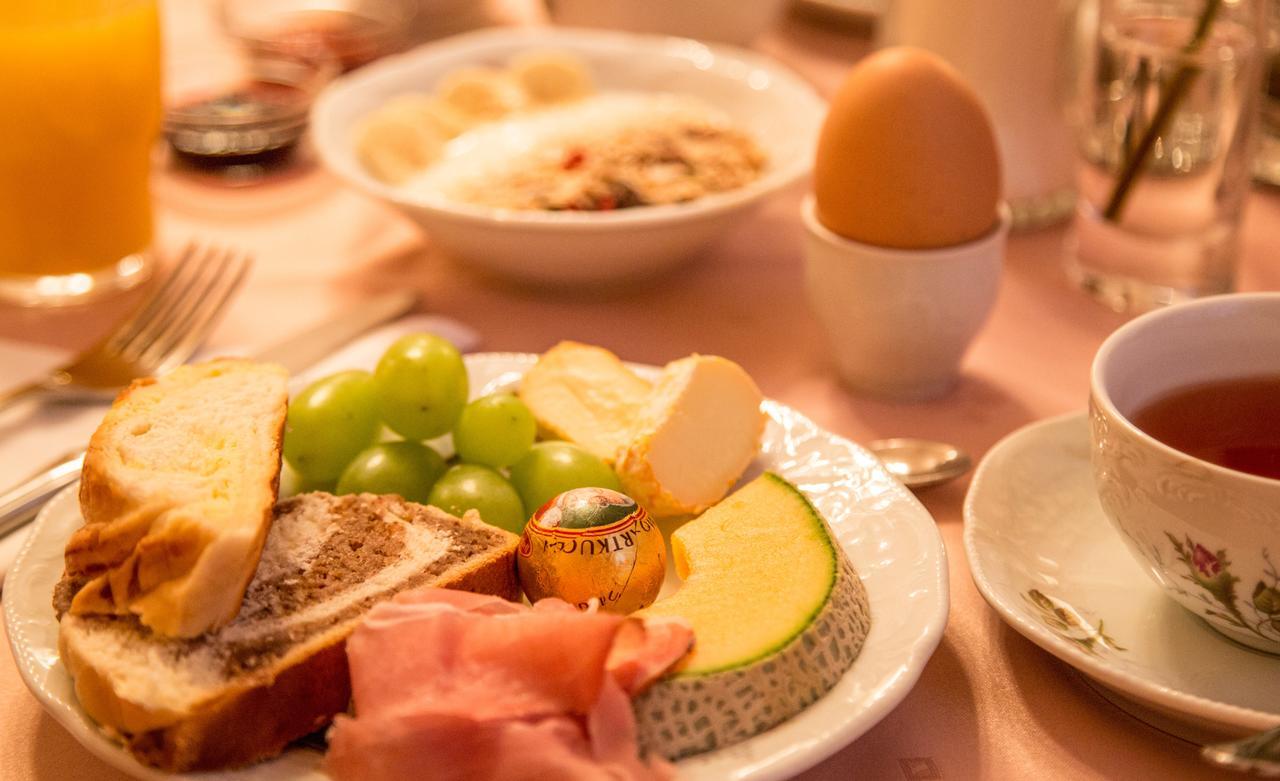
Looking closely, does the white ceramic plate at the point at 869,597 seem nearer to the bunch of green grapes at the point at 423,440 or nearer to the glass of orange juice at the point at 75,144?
the bunch of green grapes at the point at 423,440

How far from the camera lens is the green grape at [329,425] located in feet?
2.91

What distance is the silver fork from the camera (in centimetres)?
109

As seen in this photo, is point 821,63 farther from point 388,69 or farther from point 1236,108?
point 1236,108

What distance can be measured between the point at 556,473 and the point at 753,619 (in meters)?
Answer: 0.24

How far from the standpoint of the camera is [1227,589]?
678mm

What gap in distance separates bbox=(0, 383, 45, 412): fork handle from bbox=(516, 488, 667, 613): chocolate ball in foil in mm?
555

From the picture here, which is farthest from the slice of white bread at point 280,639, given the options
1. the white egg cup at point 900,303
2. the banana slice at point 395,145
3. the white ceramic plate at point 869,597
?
the banana slice at point 395,145

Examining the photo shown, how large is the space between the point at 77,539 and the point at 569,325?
64cm

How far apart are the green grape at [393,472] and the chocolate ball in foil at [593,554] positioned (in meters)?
0.14

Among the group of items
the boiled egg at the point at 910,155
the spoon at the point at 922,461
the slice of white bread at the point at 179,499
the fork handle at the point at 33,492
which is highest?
the boiled egg at the point at 910,155

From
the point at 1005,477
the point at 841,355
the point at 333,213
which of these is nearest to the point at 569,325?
the point at 841,355

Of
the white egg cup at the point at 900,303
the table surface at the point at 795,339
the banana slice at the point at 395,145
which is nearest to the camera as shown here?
the table surface at the point at 795,339

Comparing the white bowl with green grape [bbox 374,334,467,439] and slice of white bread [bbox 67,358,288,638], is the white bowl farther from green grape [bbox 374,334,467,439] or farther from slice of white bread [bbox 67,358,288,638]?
slice of white bread [bbox 67,358,288,638]

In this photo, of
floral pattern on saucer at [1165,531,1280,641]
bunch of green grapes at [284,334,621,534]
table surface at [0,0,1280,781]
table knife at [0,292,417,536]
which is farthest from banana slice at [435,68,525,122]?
floral pattern on saucer at [1165,531,1280,641]
